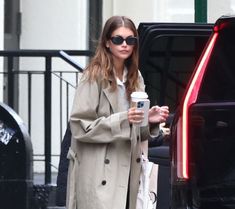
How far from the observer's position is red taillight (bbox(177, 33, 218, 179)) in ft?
16.3

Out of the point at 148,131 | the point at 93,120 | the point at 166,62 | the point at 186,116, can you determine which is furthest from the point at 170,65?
the point at 186,116

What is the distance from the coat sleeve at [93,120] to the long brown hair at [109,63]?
0.24ft

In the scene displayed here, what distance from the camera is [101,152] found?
516 cm

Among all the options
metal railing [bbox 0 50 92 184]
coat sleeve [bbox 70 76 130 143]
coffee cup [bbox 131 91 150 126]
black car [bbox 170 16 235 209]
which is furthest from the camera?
metal railing [bbox 0 50 92 184]

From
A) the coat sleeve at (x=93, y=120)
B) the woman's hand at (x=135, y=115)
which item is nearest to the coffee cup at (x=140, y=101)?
the woman's hand at (x=135, y=115)

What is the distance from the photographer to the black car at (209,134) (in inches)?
189

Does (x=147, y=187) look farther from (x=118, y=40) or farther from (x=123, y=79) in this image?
(x=118, y=40)

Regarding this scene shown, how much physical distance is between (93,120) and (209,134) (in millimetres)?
760

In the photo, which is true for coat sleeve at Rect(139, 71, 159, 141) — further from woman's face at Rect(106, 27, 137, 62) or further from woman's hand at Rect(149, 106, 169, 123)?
woman's face at Rect(106, 27, 137, 62)

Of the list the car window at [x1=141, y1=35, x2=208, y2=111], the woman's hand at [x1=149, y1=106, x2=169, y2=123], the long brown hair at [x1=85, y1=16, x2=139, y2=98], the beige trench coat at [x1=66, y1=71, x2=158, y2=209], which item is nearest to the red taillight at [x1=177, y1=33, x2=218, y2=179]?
the woman's hand at [x1=149, y1=106, x2=169, y2=123]

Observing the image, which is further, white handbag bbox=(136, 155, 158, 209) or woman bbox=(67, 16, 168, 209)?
white handbag bbox=(136, 155, 158, 209)

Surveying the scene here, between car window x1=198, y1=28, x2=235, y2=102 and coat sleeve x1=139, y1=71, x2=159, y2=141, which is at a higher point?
car window x1=198, y1=28, x2=235, y2=102

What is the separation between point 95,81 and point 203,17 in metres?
3.37

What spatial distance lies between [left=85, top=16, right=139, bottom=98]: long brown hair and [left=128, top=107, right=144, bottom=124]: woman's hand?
29cm
